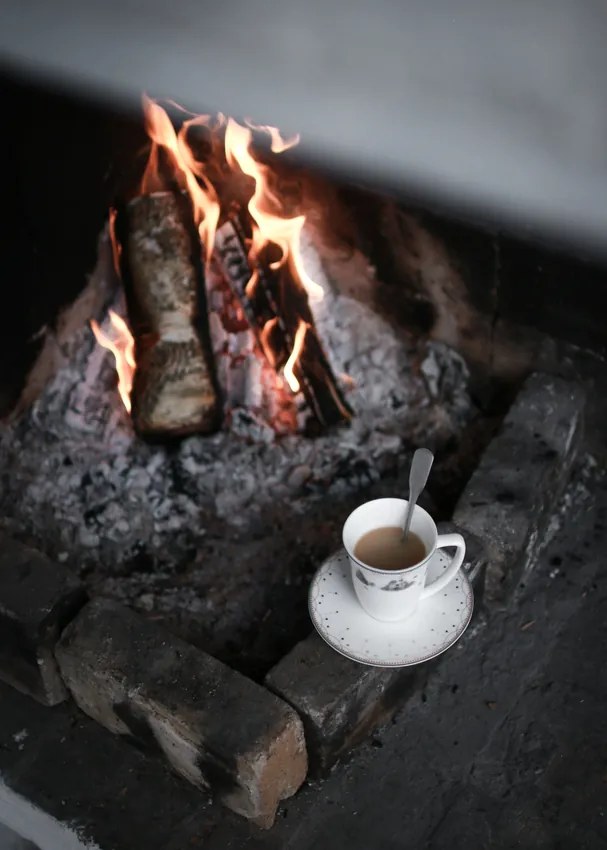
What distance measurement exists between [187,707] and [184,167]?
1.27m

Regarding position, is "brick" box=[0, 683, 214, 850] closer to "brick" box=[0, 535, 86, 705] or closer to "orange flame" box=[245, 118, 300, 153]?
"brick" box=[0, 535, 86, 705]

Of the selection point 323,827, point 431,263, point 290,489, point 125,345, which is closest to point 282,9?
point 431,263

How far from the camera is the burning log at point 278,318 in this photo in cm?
232

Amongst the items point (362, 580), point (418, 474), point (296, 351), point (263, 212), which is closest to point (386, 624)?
point (362, 580)

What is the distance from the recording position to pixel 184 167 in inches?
90.0

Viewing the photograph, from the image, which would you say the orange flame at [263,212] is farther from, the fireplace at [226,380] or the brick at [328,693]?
the brick at [328,693]

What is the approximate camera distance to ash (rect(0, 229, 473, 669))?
212cm

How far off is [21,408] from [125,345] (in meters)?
0.33


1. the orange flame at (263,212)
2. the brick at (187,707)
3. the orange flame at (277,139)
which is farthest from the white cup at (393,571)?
the orange flame at (277,139)

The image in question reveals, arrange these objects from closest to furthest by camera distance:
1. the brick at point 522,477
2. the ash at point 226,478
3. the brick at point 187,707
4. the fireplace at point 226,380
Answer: the brick at point 187,707
the brick at point 522,477
the ash at point 226,478
the fireplace at point 226,380

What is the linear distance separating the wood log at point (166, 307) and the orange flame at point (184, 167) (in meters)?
0.03

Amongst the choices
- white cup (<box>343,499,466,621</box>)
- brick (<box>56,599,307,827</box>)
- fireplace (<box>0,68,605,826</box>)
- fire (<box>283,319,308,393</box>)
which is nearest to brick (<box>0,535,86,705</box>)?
brick (<box>56,599,307,827</box>)

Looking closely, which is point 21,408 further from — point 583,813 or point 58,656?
point 583,813

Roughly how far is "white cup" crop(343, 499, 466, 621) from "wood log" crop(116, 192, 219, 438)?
0.73 metres
